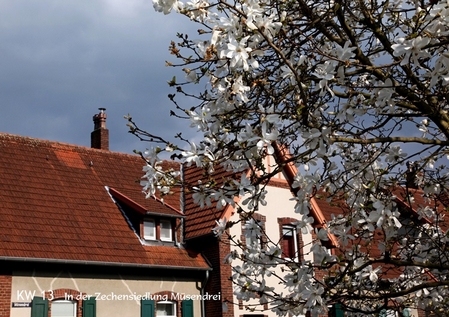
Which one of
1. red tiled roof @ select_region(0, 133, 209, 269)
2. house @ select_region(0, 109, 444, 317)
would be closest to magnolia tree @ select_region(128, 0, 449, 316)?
house @ select_region(0, 109, 444, 317)

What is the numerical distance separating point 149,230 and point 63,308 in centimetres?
381

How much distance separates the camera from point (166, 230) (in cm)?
1973

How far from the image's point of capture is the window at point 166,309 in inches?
722

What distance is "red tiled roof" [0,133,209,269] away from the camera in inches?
650

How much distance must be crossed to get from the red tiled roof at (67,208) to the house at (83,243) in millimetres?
30

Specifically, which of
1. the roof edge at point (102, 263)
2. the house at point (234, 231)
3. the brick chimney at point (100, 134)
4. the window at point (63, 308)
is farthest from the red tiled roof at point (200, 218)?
the brick chimney at point (100, 134)

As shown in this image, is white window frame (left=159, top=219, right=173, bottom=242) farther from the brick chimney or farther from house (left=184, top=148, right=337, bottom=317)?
the brick chimney

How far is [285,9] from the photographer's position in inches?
269

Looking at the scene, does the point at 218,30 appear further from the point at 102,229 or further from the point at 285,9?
the point at 102,229

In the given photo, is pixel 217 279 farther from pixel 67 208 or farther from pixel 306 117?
pixel 306 117

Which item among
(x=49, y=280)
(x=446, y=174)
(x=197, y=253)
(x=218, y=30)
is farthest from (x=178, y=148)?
(x=197, y=253)

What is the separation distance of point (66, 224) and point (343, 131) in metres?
12.6

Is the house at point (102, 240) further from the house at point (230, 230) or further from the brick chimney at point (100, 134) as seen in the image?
the brick chimney at point (100, 134)

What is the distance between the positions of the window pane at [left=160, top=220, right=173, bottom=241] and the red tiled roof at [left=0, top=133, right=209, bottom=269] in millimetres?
428
